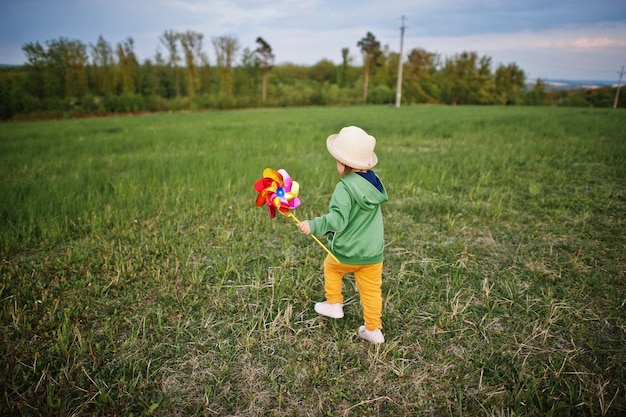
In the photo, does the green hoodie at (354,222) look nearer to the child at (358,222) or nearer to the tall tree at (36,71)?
the child at (358,222)

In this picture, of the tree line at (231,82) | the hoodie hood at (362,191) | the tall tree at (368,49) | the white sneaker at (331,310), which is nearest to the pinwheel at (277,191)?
the hoodie hood at (362,191)

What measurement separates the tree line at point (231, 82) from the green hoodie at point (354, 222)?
1011 inches

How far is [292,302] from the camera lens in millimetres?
2660

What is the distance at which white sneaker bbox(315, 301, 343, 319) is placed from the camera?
95.3 inches

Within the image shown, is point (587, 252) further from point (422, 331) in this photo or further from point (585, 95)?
point (585, 95)

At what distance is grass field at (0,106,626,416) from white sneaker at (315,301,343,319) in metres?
0.07

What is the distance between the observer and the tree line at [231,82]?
2578 centimetres

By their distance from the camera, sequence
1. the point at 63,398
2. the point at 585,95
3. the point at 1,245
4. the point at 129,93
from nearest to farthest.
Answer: the point at 63,398 → the point at 1,245 → the point at 129,93 → the point at 585,95

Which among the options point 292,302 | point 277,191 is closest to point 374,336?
point 292,302

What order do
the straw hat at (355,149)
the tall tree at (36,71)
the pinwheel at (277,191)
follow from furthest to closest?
the tall tree at (36,71) < the pinwheel at (277,191) < the straw hat at (355,149)

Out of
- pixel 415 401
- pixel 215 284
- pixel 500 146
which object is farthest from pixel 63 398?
pixel 500 146

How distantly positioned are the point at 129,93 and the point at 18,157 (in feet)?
84.2

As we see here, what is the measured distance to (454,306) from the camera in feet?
8.33

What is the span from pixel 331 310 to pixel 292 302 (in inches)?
14.2
